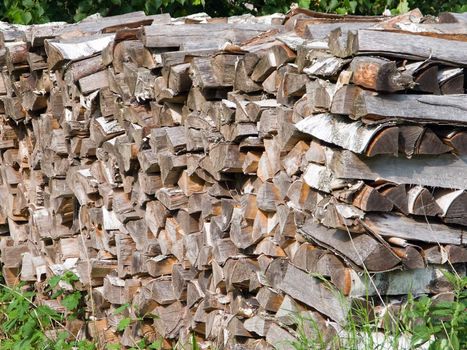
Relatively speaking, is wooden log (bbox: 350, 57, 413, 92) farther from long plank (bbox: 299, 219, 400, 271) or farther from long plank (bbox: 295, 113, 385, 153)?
long plank (bbox: 299, 219, 400, 271)

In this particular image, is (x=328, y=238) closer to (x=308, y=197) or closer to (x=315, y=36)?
(x=308, y=197)

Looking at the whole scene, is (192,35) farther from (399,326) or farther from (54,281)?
(399,326)

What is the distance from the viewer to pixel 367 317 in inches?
105

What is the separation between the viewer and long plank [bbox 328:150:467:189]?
2641 mm

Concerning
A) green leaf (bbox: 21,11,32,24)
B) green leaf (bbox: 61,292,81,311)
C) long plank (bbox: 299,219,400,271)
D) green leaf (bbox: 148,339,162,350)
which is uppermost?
long plank (bbox: 299,219,400,271)

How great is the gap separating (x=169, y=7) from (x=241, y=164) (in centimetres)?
435

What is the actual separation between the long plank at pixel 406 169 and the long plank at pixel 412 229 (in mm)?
106

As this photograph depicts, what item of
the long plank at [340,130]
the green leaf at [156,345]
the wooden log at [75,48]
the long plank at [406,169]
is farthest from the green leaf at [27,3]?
the long plank at [406,169]

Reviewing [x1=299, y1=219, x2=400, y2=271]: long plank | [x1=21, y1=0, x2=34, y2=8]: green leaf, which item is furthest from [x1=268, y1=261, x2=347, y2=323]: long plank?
[x1=21, y1=0, x2=34, y2=8]: green leaf

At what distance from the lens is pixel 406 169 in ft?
8.79

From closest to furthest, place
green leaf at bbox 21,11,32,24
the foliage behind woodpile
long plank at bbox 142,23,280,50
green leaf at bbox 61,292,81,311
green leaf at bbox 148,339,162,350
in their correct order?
long plank at bbox 142,23,280,50, green leaf at bbox 148,339,162,350, green leaf at bbox 61,292,81,311, green leaf at bbox 21,11,32,24, the foliage behind woodpile

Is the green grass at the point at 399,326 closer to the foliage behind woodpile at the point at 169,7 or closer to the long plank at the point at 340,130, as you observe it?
the long plank at the point at 340,130

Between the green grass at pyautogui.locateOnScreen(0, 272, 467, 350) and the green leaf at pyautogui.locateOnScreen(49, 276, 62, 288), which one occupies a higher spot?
the green grass at pyautogui.locateOnScreen(0, 272, 467, 350)

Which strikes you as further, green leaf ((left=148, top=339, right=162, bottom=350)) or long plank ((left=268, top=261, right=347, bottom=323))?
green leaf ((left=148, top=339, right=162, bottom=350))
